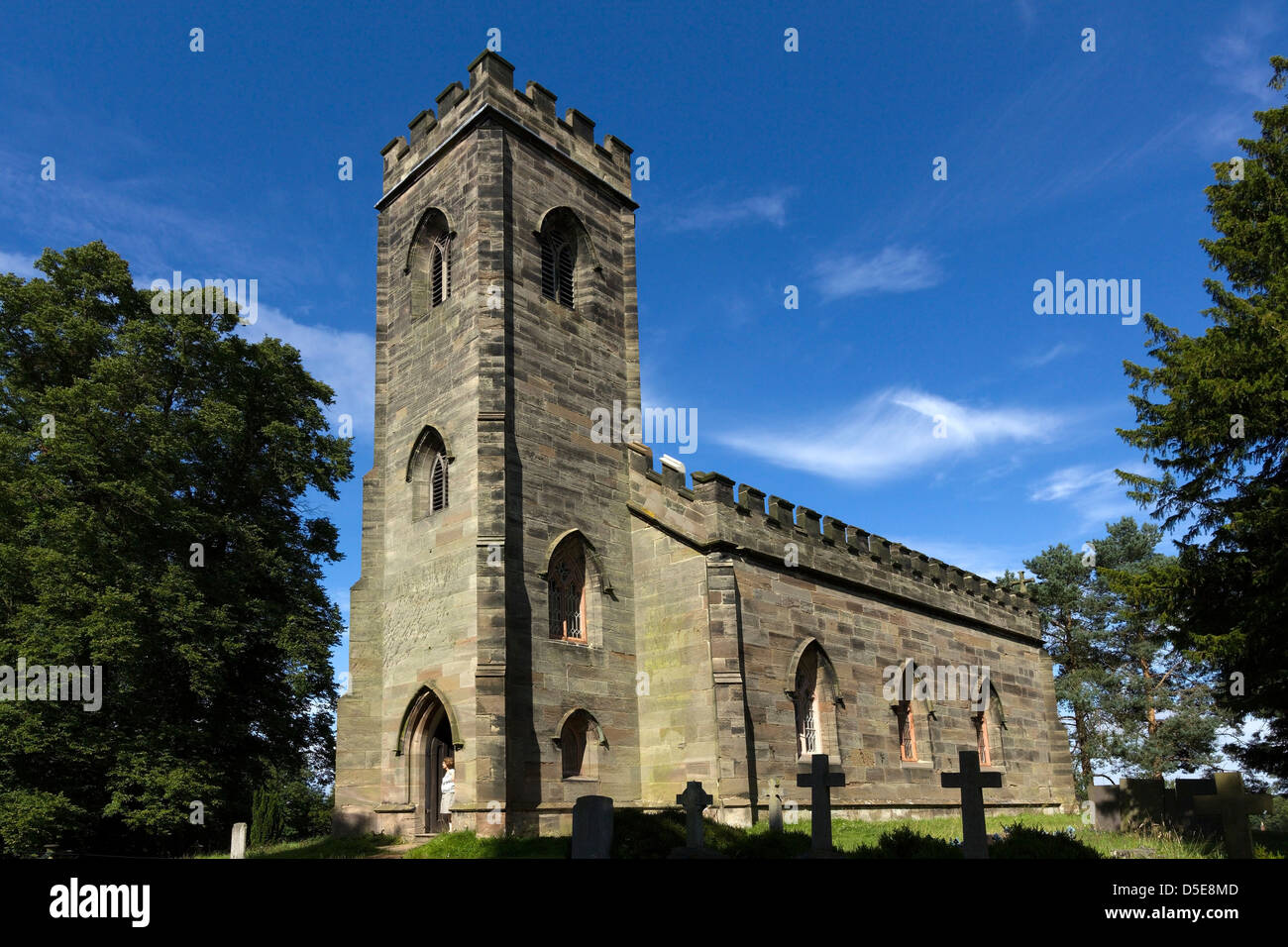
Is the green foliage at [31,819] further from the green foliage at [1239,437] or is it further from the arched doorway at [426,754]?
the green foliage at [1239,437]

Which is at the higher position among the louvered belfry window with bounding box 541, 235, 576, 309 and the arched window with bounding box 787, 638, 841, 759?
the louvered belfry window with bounding box 541, 235, 576, 309

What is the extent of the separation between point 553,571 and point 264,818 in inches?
329

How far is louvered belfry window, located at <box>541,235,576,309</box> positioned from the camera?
20641 millimetres

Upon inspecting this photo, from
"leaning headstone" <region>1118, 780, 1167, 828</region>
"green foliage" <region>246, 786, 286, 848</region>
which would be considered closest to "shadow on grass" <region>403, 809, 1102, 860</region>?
"leaning headstone" <region>1118, 780, 1167, 828</region>

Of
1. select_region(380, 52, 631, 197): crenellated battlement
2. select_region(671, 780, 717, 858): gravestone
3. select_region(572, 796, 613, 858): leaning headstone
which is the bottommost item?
select_region(671, 780, 717, 858): gravestone

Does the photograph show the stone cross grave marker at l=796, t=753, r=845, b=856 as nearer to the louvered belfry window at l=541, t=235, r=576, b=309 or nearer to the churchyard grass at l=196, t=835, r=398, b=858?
the churchyard grass at l=196, t=835, r=398, b=858

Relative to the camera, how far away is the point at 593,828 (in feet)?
26.0

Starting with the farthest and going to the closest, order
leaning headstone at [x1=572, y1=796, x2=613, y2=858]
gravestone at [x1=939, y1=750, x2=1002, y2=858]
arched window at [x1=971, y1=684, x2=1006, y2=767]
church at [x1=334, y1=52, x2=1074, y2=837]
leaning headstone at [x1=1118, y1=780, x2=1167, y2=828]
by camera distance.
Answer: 1. arched window at [x1=971, y1=684, x2=1006, y2=767]
2. church at [x1=334, y1=52, x2=1074, y2=837]
3. leaning headstone at [x1=1118, y1=780, x2=1167, y2=828]
4. gravestone at [x1=939, y1=750, x2=1002, y2=858]
5. leaning headstone at [x1=572, y1=796, x2=613, y2=858]

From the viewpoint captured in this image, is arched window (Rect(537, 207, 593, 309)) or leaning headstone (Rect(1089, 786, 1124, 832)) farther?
arched window (Rect(537, 207, 593, 309))

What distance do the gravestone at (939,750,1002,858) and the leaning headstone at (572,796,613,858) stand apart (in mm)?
3580
